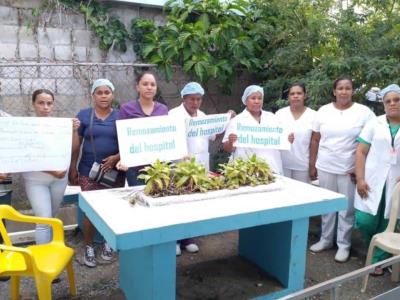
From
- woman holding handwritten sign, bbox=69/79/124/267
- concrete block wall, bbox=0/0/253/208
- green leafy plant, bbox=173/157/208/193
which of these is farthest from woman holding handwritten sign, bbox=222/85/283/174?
concrete block wall, bbox=0/0/253/208

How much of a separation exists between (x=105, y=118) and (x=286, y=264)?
2.02m

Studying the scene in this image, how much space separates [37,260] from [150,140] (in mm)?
1281

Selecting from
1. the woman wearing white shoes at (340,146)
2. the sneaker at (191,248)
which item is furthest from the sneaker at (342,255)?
the sneaker at (191,248)

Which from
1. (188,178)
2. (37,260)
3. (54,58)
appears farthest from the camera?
(54,58)

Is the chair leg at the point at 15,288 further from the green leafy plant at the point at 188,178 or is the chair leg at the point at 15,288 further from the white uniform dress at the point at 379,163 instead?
the white uniform dress at the point at 379,163

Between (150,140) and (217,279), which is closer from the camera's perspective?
(150,140)

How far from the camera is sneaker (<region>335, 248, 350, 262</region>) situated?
409cm

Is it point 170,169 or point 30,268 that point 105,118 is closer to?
point 170,169

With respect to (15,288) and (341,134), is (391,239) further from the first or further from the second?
(15,288)

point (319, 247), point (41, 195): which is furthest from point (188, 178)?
point (319, 247)

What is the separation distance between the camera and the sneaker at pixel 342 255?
161 inches

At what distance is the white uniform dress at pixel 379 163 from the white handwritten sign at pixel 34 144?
2672 millimetres

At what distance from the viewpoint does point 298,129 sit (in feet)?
14.0

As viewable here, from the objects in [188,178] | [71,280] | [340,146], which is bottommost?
[71,280]
